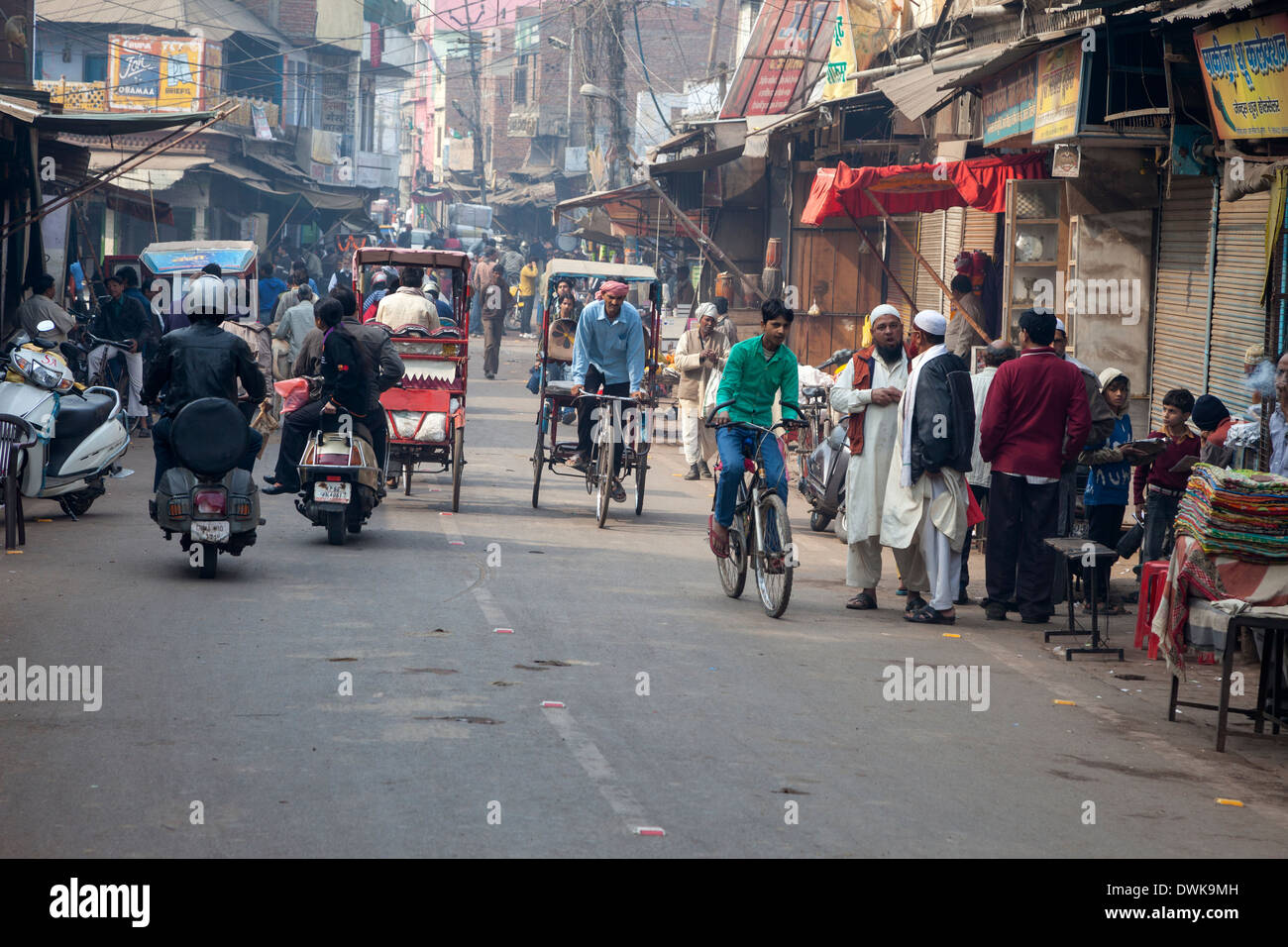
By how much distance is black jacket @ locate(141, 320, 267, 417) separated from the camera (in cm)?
967

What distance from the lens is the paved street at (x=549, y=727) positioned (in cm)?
496

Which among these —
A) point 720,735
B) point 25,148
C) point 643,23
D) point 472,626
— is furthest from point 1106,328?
point 643,23

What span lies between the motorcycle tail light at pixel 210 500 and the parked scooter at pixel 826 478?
17.7 ft

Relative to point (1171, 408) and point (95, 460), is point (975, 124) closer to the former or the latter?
point (1171, 408)

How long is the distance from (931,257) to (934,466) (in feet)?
40.5

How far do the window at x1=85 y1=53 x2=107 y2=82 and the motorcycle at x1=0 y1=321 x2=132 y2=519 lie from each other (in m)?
31.0

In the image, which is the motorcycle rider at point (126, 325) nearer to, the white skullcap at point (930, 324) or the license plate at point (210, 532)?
the license plate at point (210, 532)

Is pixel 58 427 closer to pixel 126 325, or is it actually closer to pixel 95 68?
pixel 126 325

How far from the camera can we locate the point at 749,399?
9.79m

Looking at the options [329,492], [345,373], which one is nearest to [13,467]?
[329,492]

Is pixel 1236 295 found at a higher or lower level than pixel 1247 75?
lower

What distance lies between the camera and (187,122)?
15906mm

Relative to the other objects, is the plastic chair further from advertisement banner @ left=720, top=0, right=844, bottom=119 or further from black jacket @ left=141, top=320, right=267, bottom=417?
advertisement banner @ left=720, top=0, right=844, bottom=119
